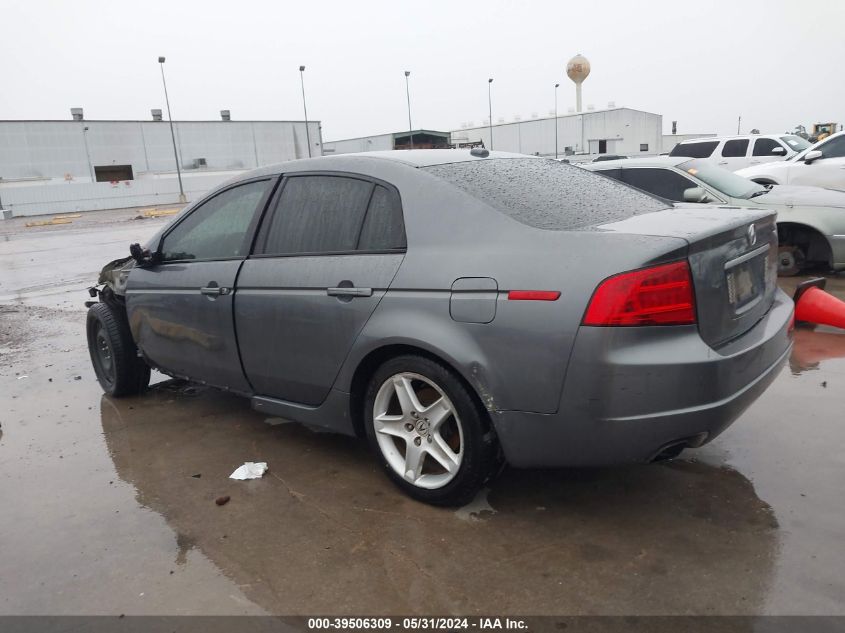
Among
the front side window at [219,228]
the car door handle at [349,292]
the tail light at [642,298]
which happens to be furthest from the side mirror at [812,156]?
the car door handle at [349,292]

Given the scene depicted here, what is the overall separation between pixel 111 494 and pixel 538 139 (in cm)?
6761

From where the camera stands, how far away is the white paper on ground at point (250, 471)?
12.0 feet

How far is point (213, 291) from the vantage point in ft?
12.9

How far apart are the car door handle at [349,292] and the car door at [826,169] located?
9877 millimetres

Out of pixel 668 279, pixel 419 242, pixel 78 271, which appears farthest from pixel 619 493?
pixel 78 271

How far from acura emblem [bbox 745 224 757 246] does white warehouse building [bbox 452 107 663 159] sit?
60.0 m

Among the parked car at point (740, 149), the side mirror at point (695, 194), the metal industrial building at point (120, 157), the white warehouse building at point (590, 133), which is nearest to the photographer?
the side mirror at point (695, 194)

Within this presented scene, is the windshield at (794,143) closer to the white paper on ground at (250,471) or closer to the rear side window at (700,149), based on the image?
the rear side window at (700,149)

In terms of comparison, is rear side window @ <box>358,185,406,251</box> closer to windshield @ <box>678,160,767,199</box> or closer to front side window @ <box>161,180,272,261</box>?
front side window @ <box>161,180,272,261</box>

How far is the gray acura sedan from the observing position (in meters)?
2.54

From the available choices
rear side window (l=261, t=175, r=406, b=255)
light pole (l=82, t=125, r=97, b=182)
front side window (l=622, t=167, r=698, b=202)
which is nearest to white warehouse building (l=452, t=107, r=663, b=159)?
light pole (l=82, t=125, r=97, b=182)

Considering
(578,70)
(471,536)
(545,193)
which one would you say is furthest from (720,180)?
(578,70)

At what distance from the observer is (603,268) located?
8.30ft

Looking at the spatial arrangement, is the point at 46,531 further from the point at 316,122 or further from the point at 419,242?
the point at 316,122
